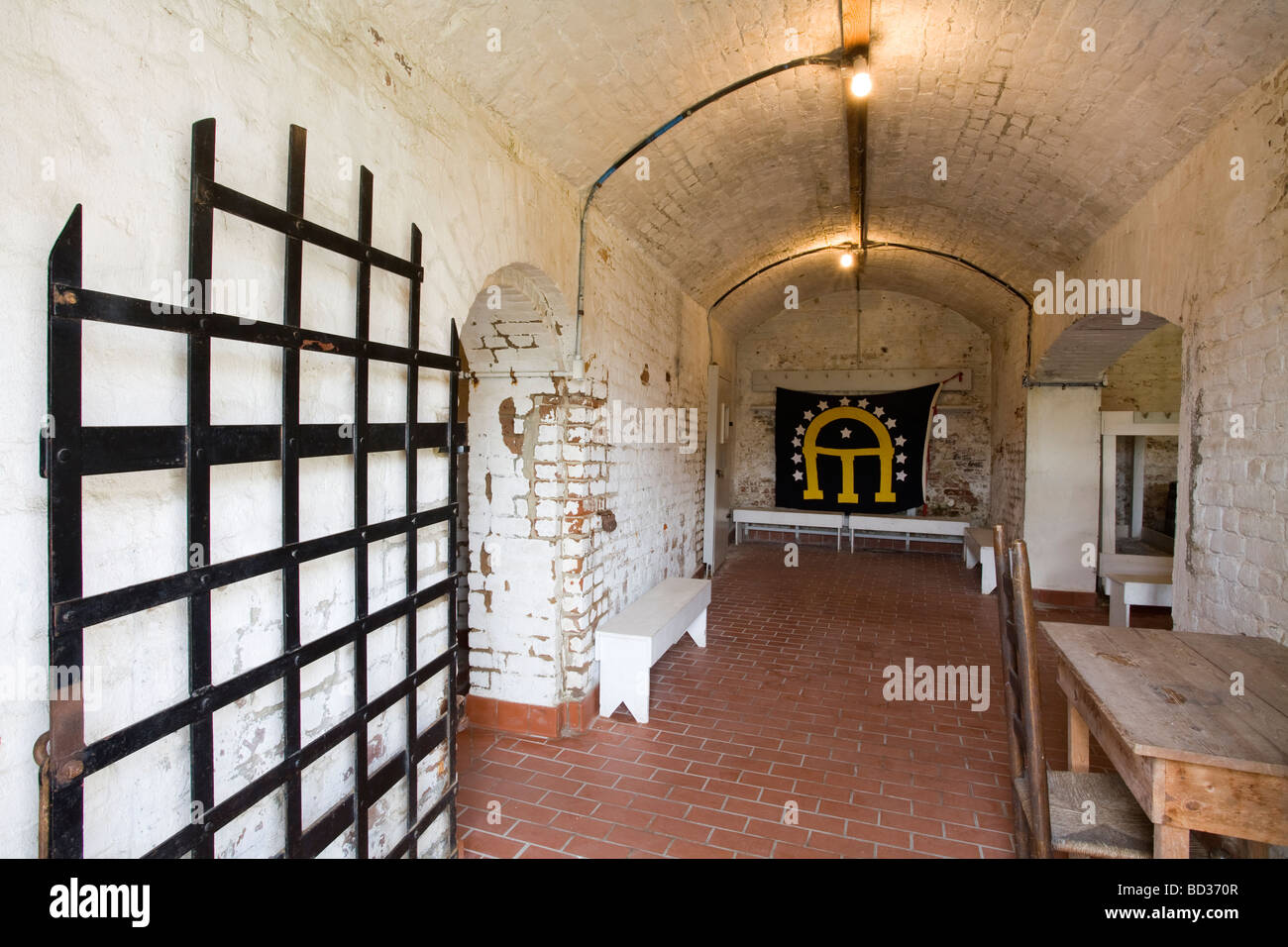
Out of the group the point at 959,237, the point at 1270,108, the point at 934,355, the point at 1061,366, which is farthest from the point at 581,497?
the point at 934,355

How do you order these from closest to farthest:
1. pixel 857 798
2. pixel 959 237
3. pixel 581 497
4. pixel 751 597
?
pixel 857 798 < pixel 581 497 < pixel 959 237 < pixel 751 597

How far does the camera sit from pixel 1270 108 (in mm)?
2455

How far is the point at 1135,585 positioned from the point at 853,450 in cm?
537

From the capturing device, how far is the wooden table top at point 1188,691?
1.71 metres

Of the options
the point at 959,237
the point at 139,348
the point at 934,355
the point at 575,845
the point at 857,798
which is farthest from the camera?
the point at 934,355

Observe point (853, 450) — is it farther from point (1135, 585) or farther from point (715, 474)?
point (1135, 585)

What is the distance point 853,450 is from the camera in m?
9.99

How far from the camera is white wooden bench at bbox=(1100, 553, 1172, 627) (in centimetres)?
473

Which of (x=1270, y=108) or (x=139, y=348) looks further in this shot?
(x=1270, y=108)

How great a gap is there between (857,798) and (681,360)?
3.96 m

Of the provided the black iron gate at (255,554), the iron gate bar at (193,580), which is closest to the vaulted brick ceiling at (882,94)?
the black iron gate at (255,554)

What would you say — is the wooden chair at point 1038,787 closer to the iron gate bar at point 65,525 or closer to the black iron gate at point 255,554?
the black iron gate at point 255,554
